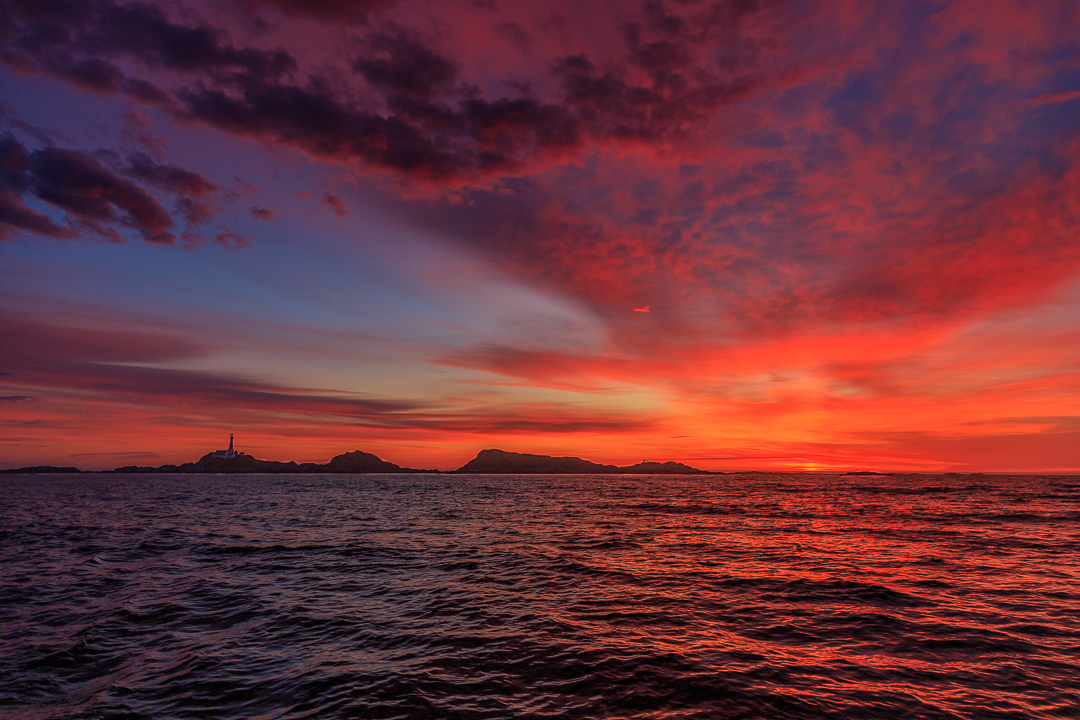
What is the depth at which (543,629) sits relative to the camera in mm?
13664

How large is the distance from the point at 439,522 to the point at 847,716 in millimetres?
35373

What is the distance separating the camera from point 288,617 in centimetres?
1514

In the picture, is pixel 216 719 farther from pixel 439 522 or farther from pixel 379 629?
pixel 439 522

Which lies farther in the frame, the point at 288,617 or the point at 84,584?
the point at 84,584

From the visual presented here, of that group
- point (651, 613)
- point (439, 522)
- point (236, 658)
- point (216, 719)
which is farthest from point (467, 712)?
point (439, 522)

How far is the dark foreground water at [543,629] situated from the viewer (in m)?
9.55

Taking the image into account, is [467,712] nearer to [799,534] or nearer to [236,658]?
[236,658]

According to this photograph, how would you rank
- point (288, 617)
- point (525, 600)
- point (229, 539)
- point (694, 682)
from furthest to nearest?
point (229, 539) → point (525, 600) → point (288, 617) → point (694, 682)

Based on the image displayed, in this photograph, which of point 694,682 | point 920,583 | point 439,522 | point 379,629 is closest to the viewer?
point 694,682

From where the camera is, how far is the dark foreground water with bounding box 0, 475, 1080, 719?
31.3 ft

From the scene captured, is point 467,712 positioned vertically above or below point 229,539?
above

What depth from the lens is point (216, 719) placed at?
8.91 meters

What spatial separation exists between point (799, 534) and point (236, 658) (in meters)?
34.1

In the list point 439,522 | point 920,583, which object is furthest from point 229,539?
point 920,583
